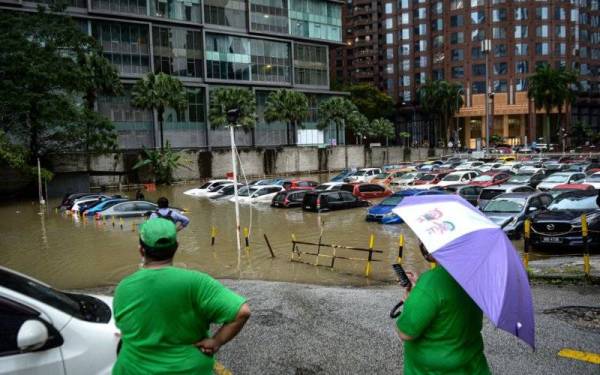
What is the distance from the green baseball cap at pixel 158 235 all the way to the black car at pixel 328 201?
26.4 m

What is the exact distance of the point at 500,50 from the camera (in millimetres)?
112125

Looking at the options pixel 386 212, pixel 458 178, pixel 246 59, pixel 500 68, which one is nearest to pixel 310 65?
pixel 246 59

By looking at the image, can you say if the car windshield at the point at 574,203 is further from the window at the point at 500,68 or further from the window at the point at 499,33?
the window at the point at 499,33

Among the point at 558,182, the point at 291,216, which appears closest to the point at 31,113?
the point at 291,216

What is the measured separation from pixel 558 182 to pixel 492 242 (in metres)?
29.4

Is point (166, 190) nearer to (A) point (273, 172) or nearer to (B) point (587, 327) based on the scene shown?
(A) point (273, 172)

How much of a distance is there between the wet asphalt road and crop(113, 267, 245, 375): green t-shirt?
11.0 feet

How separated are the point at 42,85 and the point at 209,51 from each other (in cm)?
2940

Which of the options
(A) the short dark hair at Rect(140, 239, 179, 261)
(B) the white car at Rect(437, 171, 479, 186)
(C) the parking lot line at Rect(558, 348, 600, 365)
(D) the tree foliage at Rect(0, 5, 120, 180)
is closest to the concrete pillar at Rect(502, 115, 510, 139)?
(B) the white car at Rect(437, 171, 479, 186)

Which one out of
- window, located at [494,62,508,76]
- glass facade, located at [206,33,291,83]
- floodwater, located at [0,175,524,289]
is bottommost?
floodwater, located at [0,175,524,289]

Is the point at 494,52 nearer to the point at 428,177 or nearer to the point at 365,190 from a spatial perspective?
the point at 428,177

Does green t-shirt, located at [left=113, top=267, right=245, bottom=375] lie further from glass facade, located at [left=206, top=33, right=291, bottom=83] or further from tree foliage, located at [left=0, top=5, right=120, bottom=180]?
glass facade, located at [left=206, top=33, right=291, bottom=83]

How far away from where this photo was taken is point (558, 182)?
98.1ft

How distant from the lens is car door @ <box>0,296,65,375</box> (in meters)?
3.86
